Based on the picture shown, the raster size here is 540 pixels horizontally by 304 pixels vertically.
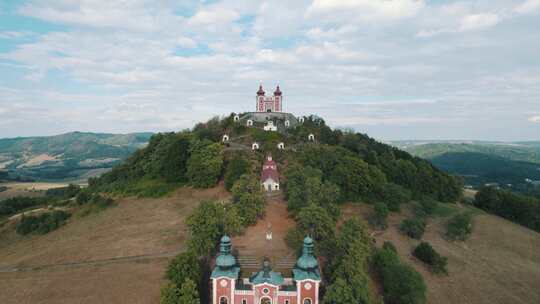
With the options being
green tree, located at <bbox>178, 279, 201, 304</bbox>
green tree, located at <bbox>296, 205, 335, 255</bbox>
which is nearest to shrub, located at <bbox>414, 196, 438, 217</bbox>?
green tree, located at <bbox>296, 205, 335, 255</bbox>

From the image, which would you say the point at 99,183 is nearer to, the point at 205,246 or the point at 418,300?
the point at 205,246

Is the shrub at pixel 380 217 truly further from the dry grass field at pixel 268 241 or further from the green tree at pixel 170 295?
the green tree at pixel 170 295

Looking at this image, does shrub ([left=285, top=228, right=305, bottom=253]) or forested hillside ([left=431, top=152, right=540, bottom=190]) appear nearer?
shrub ([left=285, top=228, right=305, bottom=253])

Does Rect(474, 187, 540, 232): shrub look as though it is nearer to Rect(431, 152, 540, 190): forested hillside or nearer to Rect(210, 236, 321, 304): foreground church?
Rect(210, 236, 321, 304): foreground church

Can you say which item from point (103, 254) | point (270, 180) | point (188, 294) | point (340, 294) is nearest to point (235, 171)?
point (270, 180)

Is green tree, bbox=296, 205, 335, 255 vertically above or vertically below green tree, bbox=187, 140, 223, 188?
below

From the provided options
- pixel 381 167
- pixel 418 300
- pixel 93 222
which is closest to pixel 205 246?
pixel 418 300

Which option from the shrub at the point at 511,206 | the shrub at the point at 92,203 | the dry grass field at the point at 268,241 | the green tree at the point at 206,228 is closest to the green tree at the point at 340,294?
the dry grass field at the point at 268,241
